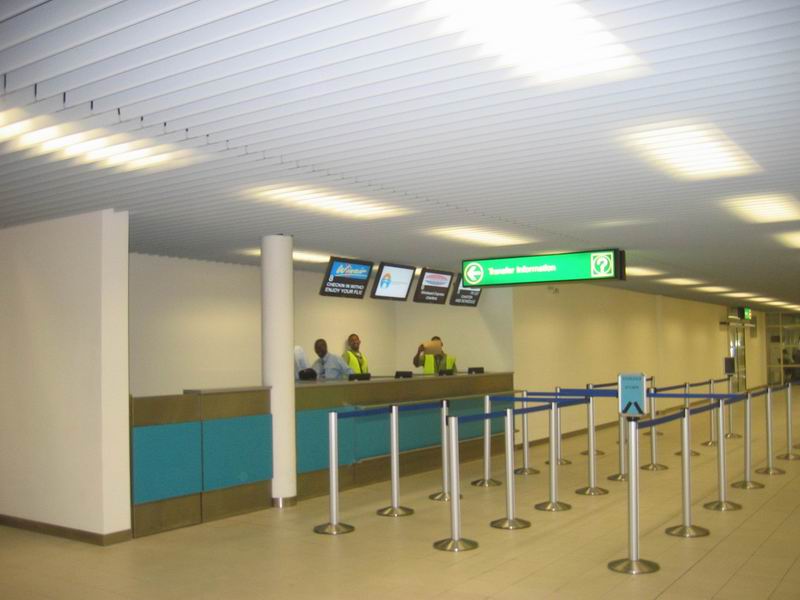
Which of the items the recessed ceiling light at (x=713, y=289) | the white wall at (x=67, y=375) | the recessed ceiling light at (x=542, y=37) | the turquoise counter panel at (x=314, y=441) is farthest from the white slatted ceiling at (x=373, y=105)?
the recessed ceiling light at (x=713, y=289)

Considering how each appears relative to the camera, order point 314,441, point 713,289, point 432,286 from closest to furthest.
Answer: point 314,441
point 432,286
point 713,289

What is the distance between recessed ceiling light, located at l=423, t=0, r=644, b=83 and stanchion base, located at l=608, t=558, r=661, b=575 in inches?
148

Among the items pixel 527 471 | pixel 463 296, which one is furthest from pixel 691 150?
pixel 463 296

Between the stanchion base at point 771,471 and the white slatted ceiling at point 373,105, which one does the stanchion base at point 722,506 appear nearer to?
the stanchion base at point 771,471

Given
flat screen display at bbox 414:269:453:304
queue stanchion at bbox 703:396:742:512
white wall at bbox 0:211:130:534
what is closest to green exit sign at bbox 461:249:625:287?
flat screen display at bbox 414:269:453:304

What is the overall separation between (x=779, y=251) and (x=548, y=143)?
24.9ft

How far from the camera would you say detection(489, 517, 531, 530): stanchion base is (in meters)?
7.58

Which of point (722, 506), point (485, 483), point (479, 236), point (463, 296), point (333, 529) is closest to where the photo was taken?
point (333, 529)

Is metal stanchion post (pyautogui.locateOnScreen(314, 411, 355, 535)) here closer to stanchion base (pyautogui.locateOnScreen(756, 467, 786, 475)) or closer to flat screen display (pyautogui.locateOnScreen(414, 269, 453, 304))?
flat screen display (pyautogui.locateOnScreen(414, 269, 453, 304))

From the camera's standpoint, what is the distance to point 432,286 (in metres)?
13.1

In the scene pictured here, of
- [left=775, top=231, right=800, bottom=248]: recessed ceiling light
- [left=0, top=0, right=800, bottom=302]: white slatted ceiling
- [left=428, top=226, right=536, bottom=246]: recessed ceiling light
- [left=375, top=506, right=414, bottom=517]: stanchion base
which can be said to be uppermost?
[left=0, top=0, right=800, bottom=302]: white slatted ceiling

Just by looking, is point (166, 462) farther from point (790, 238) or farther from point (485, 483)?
point (790, 238)

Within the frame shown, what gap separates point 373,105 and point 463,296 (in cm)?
973

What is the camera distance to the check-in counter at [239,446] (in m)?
7.70
